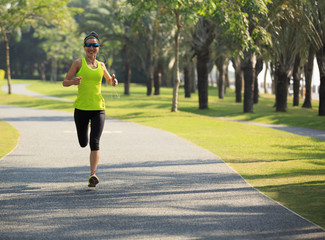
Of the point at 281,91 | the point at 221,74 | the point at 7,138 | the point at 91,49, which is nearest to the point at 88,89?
the point at 91,49

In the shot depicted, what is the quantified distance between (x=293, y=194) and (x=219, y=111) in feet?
70.1

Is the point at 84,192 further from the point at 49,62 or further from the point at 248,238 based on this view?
the point at 49,62

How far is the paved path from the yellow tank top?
44.7 inches

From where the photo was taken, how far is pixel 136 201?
21.3 ft

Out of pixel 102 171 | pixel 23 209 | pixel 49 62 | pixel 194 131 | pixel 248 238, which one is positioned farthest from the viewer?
pixel 49 62

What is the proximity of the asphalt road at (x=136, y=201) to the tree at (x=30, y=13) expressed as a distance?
2925 cm

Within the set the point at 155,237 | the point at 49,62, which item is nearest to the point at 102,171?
the point at 155,237

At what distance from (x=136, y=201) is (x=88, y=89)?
1667 millimetres

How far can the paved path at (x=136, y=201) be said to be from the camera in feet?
16.9

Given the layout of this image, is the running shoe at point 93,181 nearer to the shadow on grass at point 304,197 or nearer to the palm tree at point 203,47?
the shadow on grass at point 304,197

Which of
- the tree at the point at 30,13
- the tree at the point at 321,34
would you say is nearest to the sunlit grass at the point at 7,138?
the tree at the point at 321,34

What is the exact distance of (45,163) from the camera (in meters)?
9.73

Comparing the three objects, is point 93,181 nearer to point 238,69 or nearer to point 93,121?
point 93,121

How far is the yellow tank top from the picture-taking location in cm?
714
